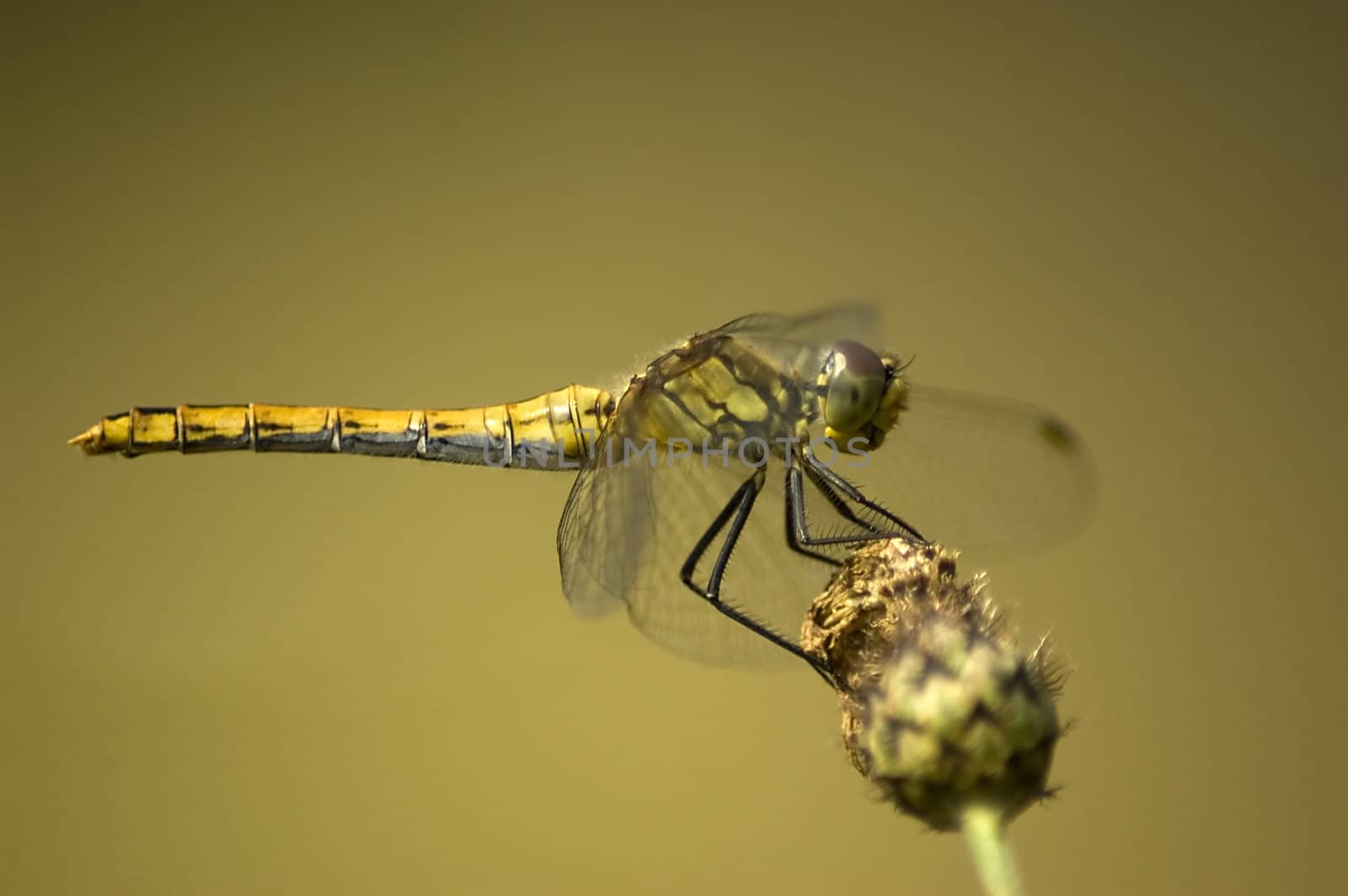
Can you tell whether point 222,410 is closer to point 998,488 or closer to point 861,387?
point 861,387

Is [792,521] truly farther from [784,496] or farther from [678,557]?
[678,557]

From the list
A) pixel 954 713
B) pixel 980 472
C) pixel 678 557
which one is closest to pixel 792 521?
pixel 678 557

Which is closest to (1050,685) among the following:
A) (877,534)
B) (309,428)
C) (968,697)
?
(968,697)

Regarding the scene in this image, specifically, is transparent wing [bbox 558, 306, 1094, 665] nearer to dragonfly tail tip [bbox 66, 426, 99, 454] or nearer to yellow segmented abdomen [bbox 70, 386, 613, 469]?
yellow segmented abdomen [bbox 70, 386, 613, 469]

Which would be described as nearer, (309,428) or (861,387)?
(861,387)

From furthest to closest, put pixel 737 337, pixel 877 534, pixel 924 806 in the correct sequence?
pixel 737 337, pixel 877 534, pixel 924 806

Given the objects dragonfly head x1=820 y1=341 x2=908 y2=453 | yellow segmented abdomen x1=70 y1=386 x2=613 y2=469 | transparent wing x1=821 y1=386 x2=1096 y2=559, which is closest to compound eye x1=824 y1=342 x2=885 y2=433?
dragonfly head x1=820 y1=341 x2=908 y2=453
